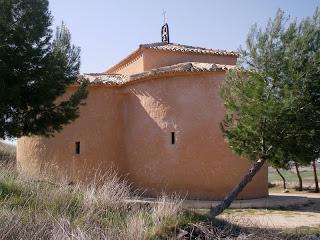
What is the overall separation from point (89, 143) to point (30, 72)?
21.5 feet

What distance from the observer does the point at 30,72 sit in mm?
9562

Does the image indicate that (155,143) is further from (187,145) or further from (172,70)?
(172,70)

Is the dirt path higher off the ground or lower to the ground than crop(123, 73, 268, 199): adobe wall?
lower

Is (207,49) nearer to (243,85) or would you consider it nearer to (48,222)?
(243,85)

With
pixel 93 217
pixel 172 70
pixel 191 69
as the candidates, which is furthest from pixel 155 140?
pixel 93 217

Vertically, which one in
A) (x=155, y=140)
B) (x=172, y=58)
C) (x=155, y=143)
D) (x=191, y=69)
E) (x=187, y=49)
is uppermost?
(x=187, y=49)

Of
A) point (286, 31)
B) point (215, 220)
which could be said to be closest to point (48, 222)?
point (215, 220)

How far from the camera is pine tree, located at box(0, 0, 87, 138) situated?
9102mm

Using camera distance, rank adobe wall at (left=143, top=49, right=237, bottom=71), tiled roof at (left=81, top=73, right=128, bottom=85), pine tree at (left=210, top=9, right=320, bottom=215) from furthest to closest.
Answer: adobe wall at (left=143, top=49, right=237, bottom=71)
tiled roof at (left=81, top=73, right=128, bottom=85)
pine tree at (left=210, top=9, right=320, bottom=215)

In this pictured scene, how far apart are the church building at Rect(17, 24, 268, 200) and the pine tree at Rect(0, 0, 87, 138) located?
3.47 meters

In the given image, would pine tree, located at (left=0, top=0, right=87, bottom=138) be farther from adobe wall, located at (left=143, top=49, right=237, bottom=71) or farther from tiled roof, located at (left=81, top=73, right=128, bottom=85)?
adobe wall, located at (left=143, top=49, right=237, bottom=71)

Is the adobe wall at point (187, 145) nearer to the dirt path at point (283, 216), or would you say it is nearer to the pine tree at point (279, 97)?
the dirt path at point (283, 216)

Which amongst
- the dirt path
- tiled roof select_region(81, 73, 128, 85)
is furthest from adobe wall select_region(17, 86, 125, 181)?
the dirt path

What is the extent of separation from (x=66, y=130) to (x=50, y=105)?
19.1ft
